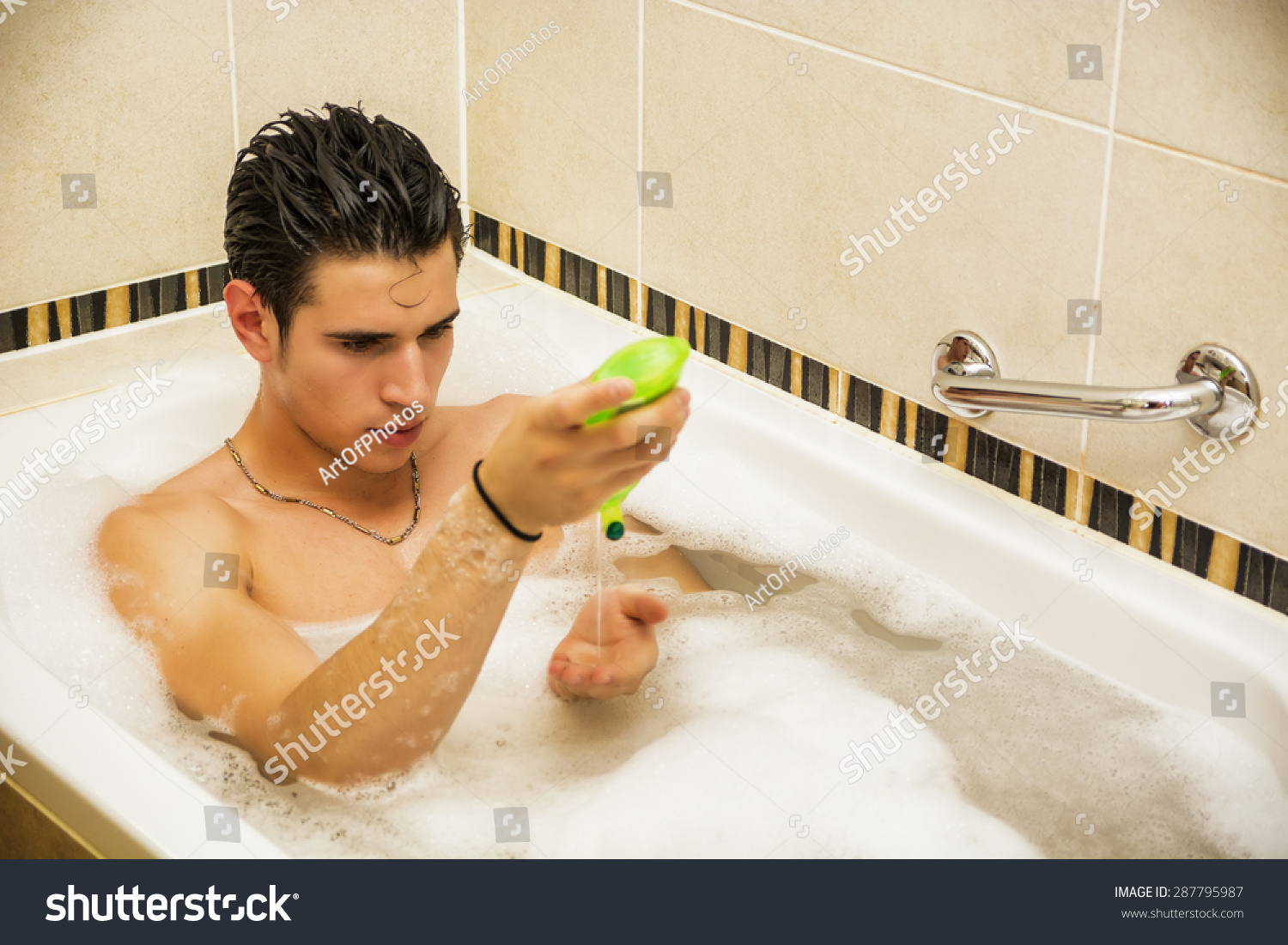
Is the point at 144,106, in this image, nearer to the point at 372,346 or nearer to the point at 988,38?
the point at 372,346

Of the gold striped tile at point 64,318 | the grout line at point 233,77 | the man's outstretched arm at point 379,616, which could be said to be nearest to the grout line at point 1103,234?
the man's outstretched arm at point 379,616

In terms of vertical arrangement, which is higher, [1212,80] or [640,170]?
[1212,80]

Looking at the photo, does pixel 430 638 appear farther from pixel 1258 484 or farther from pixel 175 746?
pixel 1258 484

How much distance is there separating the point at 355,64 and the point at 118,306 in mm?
482

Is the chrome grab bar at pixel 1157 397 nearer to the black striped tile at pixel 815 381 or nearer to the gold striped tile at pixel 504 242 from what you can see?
the black striped tile at pixel 815 381

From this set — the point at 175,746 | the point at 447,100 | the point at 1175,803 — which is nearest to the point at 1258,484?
the point at 1175,803

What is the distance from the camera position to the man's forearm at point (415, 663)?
3.70ft

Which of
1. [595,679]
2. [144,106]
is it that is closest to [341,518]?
[595,679]

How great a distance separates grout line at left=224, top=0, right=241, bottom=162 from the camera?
188 centimetres

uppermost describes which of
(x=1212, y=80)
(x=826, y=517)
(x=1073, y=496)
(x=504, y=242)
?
(x=1212, y=80)

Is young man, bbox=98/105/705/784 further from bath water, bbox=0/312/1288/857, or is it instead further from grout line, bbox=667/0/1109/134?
grout line, bbox=667/0/1109/134

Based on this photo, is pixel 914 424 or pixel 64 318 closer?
pixel 914 424

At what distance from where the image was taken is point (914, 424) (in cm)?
169

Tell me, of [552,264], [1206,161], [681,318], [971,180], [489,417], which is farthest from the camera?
[552,264]
